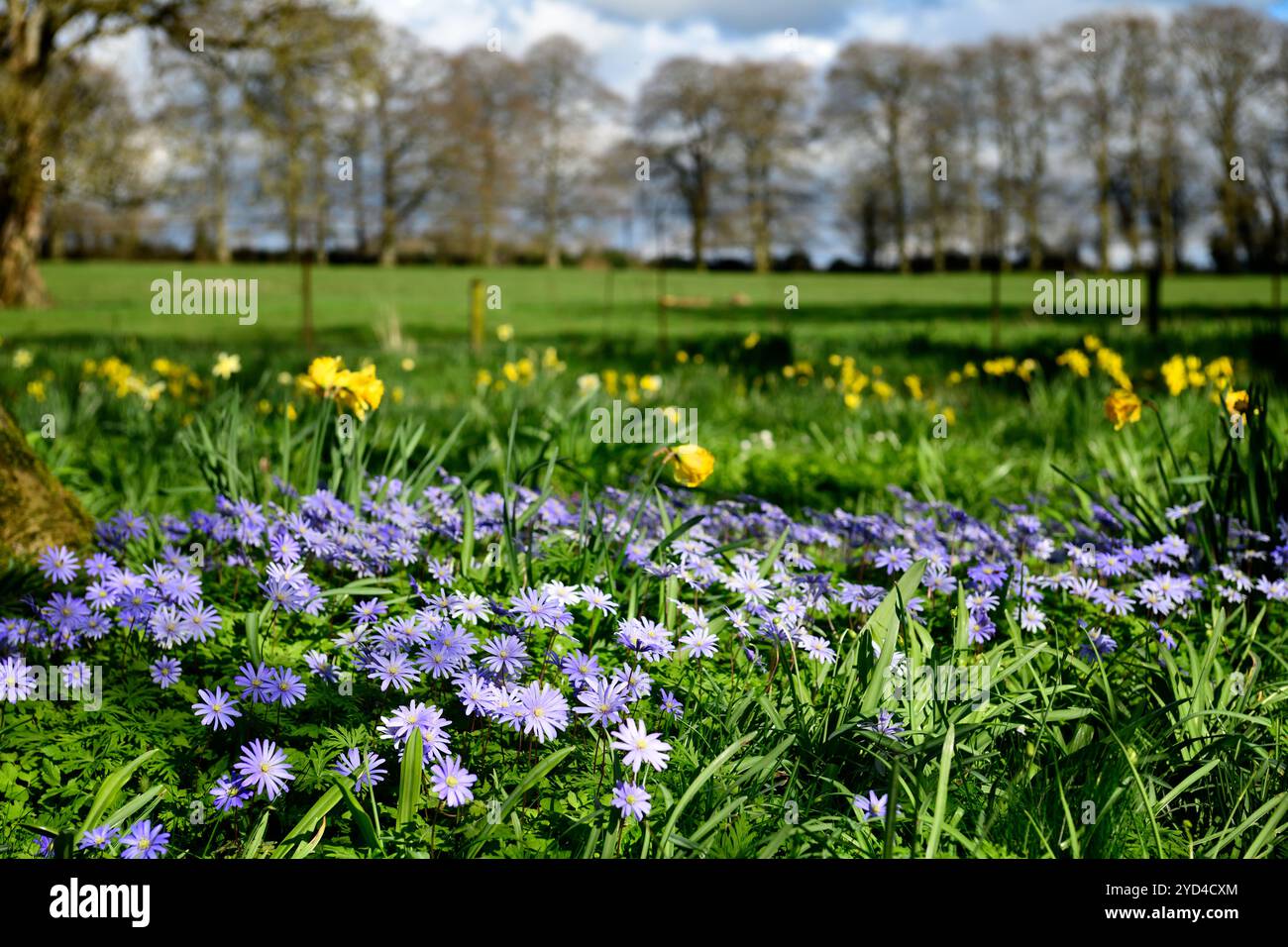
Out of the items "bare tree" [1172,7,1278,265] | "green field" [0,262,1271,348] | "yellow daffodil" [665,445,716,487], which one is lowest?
"yellow daffodil" [665,445,716,487]

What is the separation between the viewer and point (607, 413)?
471 cm

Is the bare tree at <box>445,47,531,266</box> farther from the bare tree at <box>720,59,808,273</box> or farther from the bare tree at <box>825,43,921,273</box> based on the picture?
the bare tree at <box>825,43,921,273</box>

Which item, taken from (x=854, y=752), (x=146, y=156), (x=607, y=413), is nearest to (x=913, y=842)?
(x=854, y=752)

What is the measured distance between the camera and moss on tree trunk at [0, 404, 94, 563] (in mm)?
2777

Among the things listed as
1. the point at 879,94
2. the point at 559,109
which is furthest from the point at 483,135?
the point at 879,94

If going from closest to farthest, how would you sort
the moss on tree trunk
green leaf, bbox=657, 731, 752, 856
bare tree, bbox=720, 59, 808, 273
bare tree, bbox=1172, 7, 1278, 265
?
green leaf, bbox=657, 731, 752, 856 → the moss on tree trunk → bare tree, bbox=1172, 7, 1278, 265 → bare tree, bbox=720, 59, 808, 273

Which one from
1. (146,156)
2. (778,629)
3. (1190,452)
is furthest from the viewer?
(146,156)

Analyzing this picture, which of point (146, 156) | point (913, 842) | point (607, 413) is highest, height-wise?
point (146, 156)

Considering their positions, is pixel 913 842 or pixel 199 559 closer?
pixel 913 842

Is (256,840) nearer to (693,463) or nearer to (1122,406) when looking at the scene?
(693,463)

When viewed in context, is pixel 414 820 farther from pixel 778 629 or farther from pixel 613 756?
pixel 778 629

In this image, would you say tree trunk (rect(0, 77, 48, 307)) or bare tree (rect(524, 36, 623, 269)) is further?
bare tree (rect(524, 36, 623, 269))

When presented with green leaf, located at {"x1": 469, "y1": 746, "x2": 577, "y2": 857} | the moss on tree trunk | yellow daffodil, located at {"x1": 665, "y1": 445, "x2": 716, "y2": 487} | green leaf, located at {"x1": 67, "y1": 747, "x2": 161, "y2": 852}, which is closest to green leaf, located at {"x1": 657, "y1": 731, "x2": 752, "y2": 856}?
green leaf, located at {"x1": 469, "y1": 746, "x2": 577, "y2": 857}
